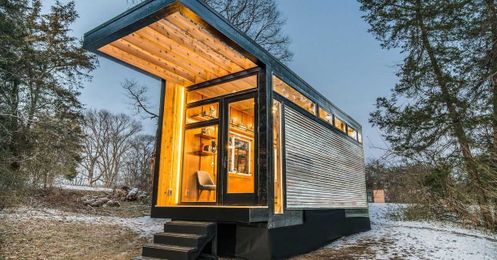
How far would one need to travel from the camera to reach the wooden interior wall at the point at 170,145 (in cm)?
521

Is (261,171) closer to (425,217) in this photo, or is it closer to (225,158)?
(225,158)

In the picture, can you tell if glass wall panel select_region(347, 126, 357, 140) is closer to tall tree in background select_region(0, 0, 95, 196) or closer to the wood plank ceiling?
the wood plank ceiling

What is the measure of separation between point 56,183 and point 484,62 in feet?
36.7

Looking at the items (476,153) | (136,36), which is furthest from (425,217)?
(136,36)

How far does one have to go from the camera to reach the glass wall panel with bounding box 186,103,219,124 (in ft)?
17.7

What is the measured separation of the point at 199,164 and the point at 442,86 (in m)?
6.92

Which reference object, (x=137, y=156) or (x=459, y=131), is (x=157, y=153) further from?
(x=137, y=156)

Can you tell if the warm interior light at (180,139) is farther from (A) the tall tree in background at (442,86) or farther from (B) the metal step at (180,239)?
(A) the tall tree in background at (442,86)

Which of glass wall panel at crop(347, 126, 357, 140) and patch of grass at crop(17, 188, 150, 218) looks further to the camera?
patch of grass at crop(17, 188, 150, 218)

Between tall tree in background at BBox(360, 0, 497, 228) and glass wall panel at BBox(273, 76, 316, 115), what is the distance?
6.85ft

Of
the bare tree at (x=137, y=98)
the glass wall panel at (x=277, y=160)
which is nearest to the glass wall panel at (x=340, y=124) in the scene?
the glass wall panel at (x=277, y=160)

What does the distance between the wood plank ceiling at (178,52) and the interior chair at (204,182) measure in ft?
5.87

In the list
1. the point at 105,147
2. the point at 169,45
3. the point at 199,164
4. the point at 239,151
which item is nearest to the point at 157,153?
the point at 199,164

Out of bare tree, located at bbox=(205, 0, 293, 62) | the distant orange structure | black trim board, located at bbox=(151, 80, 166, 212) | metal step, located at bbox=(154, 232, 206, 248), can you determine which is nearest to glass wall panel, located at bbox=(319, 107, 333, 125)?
black trim board, located at bbox=(151, 80, 166, 212)
